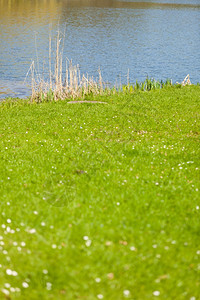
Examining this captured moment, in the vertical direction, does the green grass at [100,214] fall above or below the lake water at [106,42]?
below

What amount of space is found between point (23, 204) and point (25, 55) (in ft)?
136

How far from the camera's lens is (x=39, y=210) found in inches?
384

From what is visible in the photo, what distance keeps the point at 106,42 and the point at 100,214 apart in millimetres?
57164

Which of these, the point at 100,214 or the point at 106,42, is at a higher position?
the point at 106,42

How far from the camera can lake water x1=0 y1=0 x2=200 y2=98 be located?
42594mm

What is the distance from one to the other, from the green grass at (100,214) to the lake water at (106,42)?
19.6m

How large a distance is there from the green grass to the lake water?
1963 cm

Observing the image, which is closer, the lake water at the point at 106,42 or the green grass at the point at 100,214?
the green grass at the point at 100,214

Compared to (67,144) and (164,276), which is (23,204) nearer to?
(164,276)

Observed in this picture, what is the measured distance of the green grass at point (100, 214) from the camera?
7.37m

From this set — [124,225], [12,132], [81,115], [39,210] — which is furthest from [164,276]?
[81,115]

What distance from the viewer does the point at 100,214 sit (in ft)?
31.0

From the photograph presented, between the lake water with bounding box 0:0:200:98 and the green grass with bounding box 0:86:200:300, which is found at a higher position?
the lake water with bounding box 0:0:200:98

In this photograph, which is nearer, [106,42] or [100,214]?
[100,214]
